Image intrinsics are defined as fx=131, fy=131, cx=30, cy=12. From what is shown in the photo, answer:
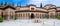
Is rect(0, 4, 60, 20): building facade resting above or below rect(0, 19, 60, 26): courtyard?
above

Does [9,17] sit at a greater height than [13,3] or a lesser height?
lesser

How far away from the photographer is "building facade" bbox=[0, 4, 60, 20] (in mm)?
2174

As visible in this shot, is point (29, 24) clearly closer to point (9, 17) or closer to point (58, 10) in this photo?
point (9, 17)

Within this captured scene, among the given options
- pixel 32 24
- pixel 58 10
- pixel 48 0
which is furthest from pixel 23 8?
pixel 58 10

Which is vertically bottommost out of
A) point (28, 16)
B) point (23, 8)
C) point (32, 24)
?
point (32, 24)

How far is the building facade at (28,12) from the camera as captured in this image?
7.13ft

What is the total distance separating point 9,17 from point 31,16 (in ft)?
1.21

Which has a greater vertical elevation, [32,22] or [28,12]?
[28,12]

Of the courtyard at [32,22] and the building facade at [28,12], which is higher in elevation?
the building facade at [28,12]

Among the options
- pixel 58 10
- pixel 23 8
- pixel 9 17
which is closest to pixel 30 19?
pixel 23 8

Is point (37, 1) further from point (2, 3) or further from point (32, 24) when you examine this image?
point (2, 3)

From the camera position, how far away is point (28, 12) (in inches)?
86.4

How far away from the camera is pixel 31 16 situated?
7.18 ft

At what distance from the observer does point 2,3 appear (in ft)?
7.17
